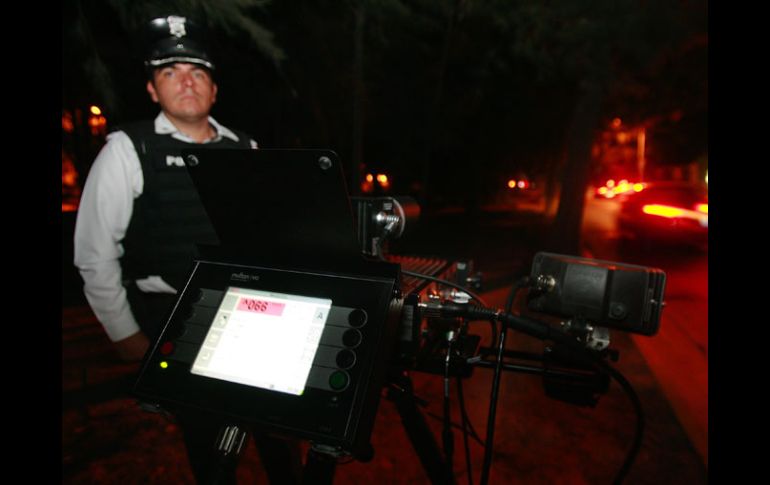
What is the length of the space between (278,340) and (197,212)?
1.27 metres

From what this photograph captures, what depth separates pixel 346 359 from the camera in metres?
0.85

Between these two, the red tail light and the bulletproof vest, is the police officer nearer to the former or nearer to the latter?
the bulletproof vest

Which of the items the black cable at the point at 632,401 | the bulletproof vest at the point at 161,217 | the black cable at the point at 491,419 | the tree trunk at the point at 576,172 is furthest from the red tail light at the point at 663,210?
the bulletproof vest at the point at 161,217

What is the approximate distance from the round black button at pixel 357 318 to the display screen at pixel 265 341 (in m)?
0.06

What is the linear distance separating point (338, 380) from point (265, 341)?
0.66 feet

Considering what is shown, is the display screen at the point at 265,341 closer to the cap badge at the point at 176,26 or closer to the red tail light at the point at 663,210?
the cap badge at the point at 176,26

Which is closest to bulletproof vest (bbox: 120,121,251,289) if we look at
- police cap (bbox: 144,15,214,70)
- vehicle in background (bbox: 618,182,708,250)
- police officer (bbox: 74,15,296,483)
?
police officer (bbox: 74,15,296,483)

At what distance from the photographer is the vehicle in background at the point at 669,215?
8414 mm

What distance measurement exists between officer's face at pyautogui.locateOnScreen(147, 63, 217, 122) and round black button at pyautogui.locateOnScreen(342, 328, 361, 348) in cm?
160

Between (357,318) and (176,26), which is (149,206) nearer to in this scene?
(176,26)

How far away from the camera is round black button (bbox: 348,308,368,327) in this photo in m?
0.88

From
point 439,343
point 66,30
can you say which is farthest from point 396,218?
point 66,30

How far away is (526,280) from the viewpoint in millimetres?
1213

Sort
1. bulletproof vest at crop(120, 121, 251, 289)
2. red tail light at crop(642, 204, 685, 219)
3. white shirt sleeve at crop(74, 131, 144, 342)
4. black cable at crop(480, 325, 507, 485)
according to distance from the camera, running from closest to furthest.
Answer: black cable at crop(480, 325, 507, 485) → white shirt sleeve at crop(74, 131, 144, 342) → bulletproof vest at crop(120, 121, 251, 289) → red tail light at crop(642, 204, 685, 219)
